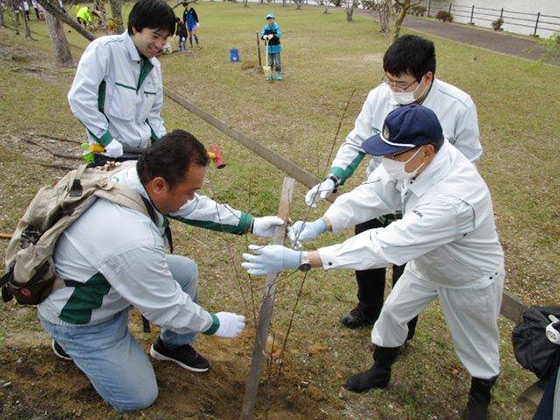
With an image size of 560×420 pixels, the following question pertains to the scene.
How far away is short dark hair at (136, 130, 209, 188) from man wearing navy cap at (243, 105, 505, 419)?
1.90 feet

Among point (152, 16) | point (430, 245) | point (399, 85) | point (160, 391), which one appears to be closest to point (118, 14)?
point (152, 16)

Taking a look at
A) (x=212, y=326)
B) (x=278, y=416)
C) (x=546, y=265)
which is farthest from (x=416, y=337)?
(x=546, y=265)

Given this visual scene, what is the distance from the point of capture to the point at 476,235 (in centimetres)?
229

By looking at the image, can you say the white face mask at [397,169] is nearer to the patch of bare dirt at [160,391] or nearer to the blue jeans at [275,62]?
the patch of bare dirt at [160,391]

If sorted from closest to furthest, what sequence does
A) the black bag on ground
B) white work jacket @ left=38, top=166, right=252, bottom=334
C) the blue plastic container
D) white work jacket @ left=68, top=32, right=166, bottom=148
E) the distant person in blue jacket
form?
the black bag on ground
white work jacket @ left=38, top=166, right=252, bottom=334
white work jacket @ left=68, top=32, right=166, bottom=148
the distant person in blue jacket
the blue plastic container

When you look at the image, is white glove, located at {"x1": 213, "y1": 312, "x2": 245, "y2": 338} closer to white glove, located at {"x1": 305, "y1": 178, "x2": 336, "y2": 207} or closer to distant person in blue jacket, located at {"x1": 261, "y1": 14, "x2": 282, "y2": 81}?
white glove, located at {"x1": 305, "y1": 178, "x2": 336, "y2": 207}

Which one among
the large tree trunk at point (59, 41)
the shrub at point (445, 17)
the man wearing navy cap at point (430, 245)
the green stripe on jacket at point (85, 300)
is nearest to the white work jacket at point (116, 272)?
the green stripe on jacket at point (85, 300)

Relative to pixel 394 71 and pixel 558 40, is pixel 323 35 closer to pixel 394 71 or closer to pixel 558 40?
pixel 558 40

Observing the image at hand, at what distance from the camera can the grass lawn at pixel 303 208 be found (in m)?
2.87

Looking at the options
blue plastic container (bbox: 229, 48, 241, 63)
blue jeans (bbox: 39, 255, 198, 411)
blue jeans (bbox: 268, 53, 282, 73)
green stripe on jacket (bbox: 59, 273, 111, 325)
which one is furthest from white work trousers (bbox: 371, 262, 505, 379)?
blue plastic container (bbox: 229, 48, 241, 63)

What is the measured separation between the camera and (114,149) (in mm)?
3297

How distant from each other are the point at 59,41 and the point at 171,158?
12512 millimetres

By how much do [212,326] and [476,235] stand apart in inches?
57.7

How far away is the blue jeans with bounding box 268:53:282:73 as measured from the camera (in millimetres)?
12445
